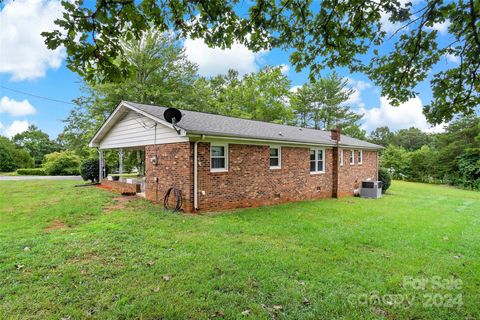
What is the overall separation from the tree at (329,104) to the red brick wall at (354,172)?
1871 centimetres

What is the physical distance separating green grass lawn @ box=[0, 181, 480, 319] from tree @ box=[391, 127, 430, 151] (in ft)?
181

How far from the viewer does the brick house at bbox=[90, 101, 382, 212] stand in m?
8.45

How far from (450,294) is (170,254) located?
4296 mm

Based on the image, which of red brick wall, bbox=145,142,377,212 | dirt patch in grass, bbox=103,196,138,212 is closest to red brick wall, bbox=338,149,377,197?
red brick wall, bbox=145,142,377,212

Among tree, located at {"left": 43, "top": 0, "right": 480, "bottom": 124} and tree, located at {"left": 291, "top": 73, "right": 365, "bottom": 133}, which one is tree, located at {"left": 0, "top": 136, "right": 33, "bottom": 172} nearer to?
tree, located at {"left": 291, "top": 73, "right": 365, "bottom": 133}

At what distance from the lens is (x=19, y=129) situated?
53438mm

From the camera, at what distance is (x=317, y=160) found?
12.9m

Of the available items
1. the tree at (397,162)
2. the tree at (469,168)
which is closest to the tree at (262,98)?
the tree at (397,162)

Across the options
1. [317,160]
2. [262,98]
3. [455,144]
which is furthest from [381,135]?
[317,160]

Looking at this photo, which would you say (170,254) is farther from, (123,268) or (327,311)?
(327,311)

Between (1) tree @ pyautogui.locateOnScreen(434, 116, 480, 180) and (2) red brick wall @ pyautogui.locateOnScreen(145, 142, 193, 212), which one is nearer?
(2) red brick wall @ pyautogui.locateOnScreen(145, 142, 193, 212)

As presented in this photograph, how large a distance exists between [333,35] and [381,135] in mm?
66762

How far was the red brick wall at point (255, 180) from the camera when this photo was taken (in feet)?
28.2

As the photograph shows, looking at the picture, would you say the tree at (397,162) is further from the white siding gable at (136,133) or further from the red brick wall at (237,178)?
the white siding gable at (136,133)
